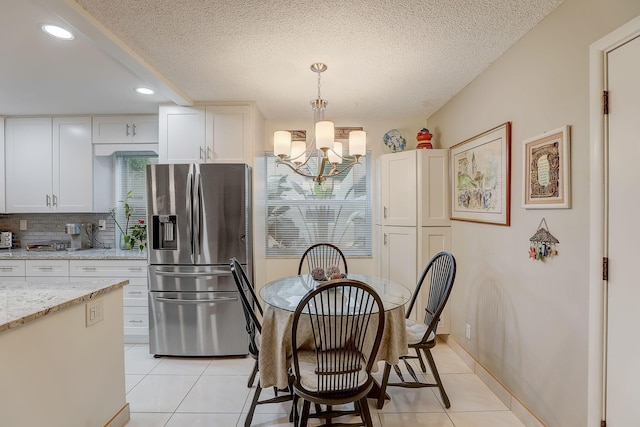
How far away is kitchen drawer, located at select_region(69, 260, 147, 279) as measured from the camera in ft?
10.1

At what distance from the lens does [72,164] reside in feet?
11.3

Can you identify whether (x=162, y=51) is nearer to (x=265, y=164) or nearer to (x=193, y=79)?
(x=193, y=79)

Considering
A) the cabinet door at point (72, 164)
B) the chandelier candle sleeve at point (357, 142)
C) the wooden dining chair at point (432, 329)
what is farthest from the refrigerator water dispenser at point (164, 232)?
the wooden dining chair at point (432, 329)

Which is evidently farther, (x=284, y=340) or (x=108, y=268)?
(x=108, y=268)

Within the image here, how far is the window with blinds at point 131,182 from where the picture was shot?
367cm

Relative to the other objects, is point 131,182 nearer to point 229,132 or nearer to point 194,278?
point 229,132

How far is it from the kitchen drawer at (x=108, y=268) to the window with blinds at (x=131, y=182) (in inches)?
24.9

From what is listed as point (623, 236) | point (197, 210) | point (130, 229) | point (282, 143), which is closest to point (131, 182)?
point (130, 229)

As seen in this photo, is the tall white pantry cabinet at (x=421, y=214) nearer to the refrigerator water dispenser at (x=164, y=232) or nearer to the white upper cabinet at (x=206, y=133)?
the white upper cabinet at (x=206, y=133)

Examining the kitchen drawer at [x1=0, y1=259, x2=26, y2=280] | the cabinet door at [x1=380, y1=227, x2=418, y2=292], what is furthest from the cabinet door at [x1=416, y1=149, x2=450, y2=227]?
the kitchen drawer at [x1=0, y1=259, x2=26, y2=280]

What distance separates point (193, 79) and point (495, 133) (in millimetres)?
2426

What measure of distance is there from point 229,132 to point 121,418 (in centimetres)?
243

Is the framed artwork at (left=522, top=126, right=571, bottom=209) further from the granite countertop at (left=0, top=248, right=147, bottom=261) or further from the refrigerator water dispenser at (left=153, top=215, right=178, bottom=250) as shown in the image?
the granite countertop at (left=0, top=248, right=147, bottom=261)

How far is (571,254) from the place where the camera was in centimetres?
163
